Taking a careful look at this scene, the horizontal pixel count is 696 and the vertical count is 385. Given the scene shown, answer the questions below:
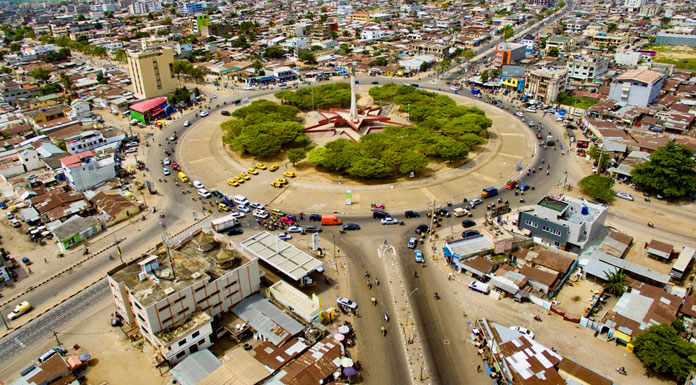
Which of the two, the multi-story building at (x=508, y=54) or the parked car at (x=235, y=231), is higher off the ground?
the multi-story building at (x=508, y=54)

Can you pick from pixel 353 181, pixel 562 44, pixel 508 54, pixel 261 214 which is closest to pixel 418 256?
pixel 261 214

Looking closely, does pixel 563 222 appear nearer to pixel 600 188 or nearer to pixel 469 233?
pixel 469 233

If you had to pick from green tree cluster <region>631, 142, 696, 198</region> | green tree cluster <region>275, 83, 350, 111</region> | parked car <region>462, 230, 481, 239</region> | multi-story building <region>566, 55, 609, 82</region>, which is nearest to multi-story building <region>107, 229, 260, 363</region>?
parked car <region>462, 230, 481, 239</region>

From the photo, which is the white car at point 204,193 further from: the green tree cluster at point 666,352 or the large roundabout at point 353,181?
the green tree cluster at point 666,352

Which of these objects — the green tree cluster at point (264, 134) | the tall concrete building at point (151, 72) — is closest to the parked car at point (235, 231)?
the green tree cluster at point (264, 134)

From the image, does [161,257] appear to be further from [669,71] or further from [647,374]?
[669,71]

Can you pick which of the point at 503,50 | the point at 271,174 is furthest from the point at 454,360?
the point at 503,50
